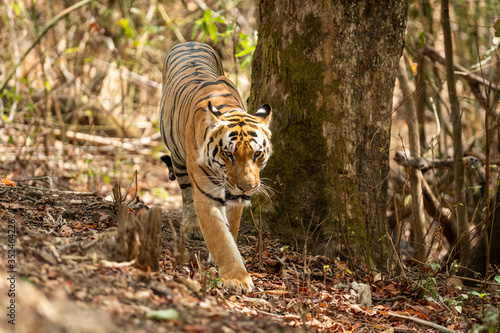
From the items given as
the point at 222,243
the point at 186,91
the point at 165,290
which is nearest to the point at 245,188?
the point at 222,243

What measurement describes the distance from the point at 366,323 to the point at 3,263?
2.42 metres

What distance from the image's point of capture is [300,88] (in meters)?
4.69

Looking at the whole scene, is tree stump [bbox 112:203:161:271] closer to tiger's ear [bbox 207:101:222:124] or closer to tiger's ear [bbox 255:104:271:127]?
tiger's ear [bbox 207:101:222:124]

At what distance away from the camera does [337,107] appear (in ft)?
14.9

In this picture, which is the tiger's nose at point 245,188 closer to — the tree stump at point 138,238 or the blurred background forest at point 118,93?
the tree stump at point 138,238

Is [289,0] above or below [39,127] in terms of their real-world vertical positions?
above

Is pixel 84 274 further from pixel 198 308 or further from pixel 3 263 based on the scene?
pixel 198 308

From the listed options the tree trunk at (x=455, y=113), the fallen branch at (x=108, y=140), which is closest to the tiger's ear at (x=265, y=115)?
the tree trunk at (x=455, y=113)

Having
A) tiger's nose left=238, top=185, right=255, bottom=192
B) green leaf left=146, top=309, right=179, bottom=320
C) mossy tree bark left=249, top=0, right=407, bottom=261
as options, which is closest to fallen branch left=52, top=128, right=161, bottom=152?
mossy tree bark left=249, top=0, right=407, bottom=261

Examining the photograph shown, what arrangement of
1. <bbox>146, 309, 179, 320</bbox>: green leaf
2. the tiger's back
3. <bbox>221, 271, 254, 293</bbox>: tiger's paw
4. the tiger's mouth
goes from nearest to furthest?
<bbox>146, 309, 179, 320</bbox>: green leaf < <bbox>221, 271, 254, 293</bbox>: tiger's paw < the tiger's mouth < the tiger's back

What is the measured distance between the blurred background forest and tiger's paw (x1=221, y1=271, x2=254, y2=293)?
300cm

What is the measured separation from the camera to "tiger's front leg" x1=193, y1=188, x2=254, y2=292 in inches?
148

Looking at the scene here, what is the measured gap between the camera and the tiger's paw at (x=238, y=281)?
12.1 ft

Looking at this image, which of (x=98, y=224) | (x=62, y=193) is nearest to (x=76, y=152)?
(x=62, y=193)
